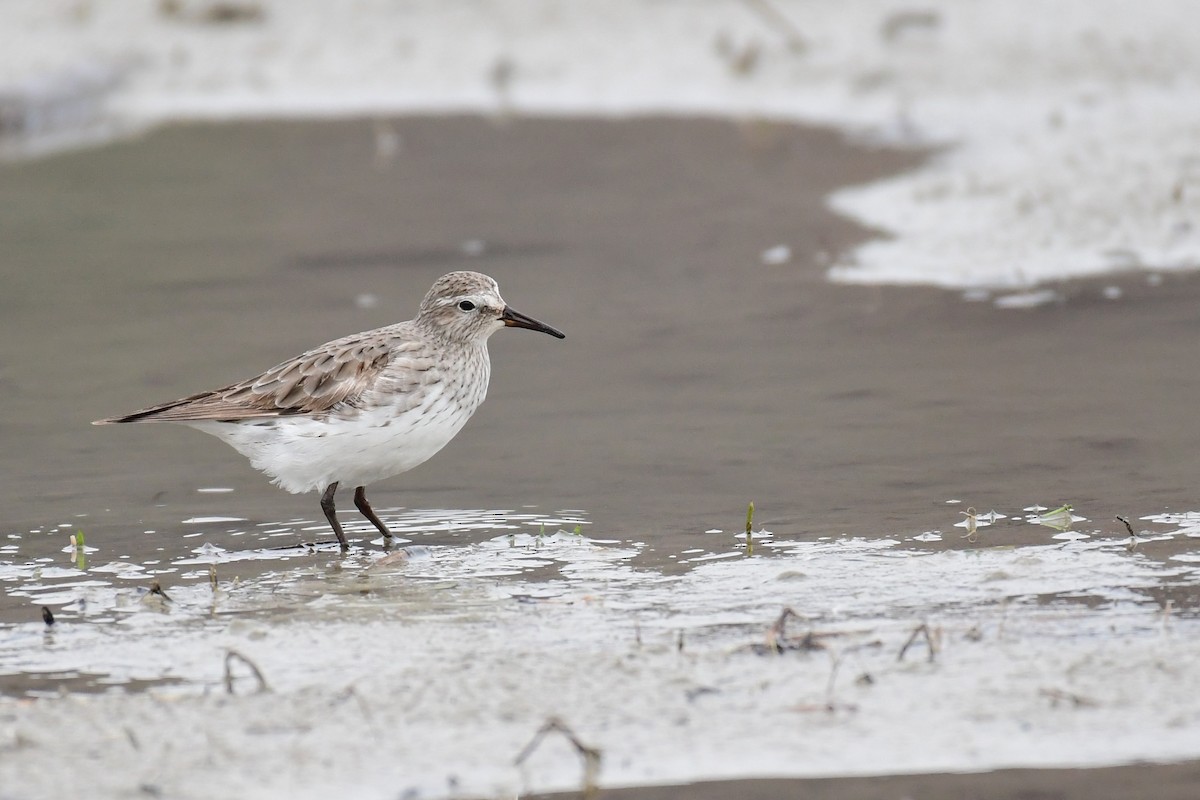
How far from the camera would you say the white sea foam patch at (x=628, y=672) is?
5.06 m

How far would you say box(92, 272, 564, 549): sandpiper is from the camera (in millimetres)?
7574

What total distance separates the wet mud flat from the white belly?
1.24 feet

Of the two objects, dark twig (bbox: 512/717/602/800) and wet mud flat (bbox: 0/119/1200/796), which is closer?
dark twig (bbox: 512/717/602/800)

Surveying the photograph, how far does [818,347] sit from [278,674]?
18.4 ft

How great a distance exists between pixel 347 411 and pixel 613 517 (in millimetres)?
1326

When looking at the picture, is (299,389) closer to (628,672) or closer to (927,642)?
(628,672)

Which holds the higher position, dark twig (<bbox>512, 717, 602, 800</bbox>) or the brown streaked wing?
the brown streaked wing

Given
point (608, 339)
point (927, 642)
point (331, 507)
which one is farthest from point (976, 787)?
point (608, 339)

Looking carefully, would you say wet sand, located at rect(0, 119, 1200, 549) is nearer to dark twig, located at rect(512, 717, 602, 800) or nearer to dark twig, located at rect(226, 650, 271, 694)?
dark twig, located at rect(226, 650, 271, 694)


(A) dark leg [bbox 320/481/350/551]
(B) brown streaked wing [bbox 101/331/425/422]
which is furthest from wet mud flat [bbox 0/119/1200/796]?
(B) brown streaked wing [bbox 101/331/425/422]

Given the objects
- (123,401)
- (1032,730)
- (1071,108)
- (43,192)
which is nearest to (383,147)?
(43,192)

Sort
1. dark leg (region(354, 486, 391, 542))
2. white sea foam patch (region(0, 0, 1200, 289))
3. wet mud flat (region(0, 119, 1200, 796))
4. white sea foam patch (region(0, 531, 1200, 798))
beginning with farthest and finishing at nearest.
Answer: white sea foam patch (region(0, 0, 1200, 289)) → dark leg (region(354, 486, 391, 542)) → wet mud flat (region(0, 119, 1200, 796)) → white sea foam patch (region(0, 531, 1200, 798))

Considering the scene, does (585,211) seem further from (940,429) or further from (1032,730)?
(1032,730)

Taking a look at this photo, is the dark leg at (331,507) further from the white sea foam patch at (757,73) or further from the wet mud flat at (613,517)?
the white sea foam patch at (757,73)
